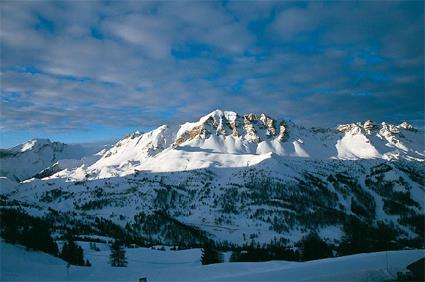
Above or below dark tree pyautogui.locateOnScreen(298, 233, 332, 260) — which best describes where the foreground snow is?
above

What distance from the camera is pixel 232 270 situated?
44219 mm

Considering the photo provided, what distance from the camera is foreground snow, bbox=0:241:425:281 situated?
34438mm

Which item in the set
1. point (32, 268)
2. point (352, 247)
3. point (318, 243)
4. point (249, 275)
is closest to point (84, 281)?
point (32, 268)

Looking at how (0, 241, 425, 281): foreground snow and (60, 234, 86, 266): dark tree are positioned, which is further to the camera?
(60, 234, 86, 266): dark tree

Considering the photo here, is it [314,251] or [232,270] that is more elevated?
[232,270]

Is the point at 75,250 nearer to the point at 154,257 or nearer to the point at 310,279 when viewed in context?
the point at 154,257

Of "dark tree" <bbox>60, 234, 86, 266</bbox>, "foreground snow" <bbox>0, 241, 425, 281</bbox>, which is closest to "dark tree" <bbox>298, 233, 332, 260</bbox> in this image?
"foreground snow" <bbox>0, 241, 425, 281</bbox>

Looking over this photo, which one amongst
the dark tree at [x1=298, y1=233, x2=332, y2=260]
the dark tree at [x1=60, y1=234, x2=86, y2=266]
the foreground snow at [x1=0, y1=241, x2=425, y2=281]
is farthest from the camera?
the dark tree at [x1=298, y1=233, x2=332, y2=260]

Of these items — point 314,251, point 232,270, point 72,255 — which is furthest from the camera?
point 314,251

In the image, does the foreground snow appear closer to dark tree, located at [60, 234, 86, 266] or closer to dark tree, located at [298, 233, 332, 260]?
dark tree, located at [60, 234, 86, 266]

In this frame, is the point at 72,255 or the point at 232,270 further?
the point at 72,255

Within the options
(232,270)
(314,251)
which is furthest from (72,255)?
(314,251)

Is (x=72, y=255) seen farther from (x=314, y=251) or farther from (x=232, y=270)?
(x=314, y=251)

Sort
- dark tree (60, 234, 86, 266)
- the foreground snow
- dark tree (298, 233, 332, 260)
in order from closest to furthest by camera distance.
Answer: the foreground snow < dark tree (60, 234, 86, 266) < dark tree (298, 233, 332, 260)
